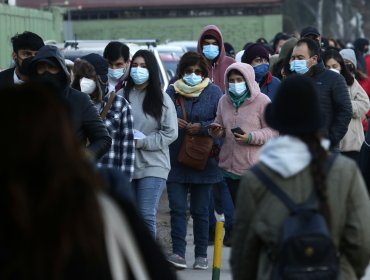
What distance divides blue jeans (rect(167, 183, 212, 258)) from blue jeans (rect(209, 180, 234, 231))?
92 centimetres

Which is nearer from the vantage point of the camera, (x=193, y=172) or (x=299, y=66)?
(x=193, y=172)

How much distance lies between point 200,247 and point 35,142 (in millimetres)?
7174

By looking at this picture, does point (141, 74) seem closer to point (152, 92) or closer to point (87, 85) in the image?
point (152, 92)

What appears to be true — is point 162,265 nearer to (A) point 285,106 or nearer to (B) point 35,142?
(B) point 35,142

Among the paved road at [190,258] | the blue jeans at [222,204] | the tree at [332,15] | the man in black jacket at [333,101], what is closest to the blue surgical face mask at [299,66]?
the man in black jacket at [333,101]

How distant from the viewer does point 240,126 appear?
31.6ft

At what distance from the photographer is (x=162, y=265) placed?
3520 millimetres

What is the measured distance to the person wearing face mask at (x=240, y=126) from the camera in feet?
31.3

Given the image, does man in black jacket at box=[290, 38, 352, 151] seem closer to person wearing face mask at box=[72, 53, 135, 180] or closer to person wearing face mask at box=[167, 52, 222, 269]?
person wearing face mask at box=[167, 52, 222, 269]

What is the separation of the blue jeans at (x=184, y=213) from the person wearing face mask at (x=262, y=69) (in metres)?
1.10

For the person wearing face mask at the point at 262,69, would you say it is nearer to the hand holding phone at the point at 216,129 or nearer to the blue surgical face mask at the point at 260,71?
the blue surgical face mask at the point at 260,71

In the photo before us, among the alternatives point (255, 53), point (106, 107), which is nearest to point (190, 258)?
point (255, 53)

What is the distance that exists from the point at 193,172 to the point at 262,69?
1.58m

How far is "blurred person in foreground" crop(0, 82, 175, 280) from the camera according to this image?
3.08 m
